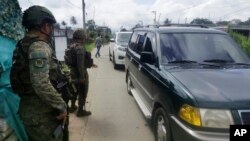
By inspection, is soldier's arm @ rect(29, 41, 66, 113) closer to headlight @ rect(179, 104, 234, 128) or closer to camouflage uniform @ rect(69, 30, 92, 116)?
headlight @ rect(179, 104, 234, 128)

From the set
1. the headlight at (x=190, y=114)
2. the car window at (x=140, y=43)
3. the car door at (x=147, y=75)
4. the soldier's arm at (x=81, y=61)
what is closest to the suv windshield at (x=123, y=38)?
the car window at (x=140, y=43)

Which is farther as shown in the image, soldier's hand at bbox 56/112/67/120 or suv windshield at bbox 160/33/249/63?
suv windshield at bbox 160/33/249/63

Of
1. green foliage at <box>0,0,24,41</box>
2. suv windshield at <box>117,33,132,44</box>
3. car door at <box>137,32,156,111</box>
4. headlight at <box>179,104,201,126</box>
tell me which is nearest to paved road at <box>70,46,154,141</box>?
car door at <box>137,32,156,111</box>

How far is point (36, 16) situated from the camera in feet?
10.1

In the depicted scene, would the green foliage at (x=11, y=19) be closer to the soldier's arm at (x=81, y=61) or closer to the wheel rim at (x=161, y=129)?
the soldier's arm at (x=81, y=61)

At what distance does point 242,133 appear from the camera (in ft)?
10.6

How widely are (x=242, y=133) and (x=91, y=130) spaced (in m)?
3.15

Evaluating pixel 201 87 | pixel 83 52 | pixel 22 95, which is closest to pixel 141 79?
pixel 83 52

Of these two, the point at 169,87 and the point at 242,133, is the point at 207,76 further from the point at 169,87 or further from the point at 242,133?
the point at 242,133

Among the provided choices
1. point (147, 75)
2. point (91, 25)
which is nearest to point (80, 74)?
point (147, 75)

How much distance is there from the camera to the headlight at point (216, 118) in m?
3.25

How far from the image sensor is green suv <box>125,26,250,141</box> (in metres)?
3.30

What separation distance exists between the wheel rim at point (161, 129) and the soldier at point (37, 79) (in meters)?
1.61

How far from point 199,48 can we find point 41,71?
9.98ft
